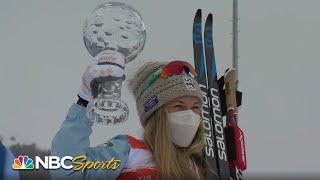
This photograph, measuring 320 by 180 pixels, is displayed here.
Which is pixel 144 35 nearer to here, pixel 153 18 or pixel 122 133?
pixel 153 18

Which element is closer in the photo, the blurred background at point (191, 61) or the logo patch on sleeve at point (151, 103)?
the blurred background at point (191, 61)

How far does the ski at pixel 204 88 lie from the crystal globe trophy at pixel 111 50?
0.35m

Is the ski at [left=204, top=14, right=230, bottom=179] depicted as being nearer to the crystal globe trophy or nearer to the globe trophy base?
the crystal globe trophy

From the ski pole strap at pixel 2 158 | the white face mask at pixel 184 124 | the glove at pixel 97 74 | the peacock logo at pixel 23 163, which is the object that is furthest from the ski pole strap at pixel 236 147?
the ski pole strap at pixel 2 158

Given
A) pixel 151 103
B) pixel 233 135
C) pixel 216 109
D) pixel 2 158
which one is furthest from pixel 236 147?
pixel 2 158

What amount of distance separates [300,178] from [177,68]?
103cm

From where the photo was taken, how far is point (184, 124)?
432 centimetres

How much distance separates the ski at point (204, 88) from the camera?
170 inches

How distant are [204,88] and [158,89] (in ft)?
0.97

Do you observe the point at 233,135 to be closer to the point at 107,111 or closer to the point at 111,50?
the point at 107,111

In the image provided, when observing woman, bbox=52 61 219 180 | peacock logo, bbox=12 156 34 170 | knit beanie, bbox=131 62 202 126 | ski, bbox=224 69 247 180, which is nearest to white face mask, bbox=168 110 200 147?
woman, bbox=52 61 219 180

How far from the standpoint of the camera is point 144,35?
166 inches

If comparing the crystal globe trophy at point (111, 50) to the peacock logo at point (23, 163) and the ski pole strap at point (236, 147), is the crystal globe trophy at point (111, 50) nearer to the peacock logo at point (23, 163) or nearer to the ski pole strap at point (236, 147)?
the peacock logo at point (23, 163)

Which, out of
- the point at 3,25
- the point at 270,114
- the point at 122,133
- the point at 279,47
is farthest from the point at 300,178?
the point at 3,25
